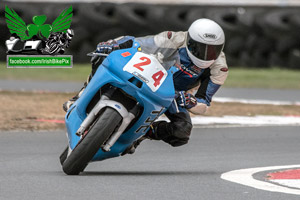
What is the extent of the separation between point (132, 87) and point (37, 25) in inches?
478

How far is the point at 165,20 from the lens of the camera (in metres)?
21.4

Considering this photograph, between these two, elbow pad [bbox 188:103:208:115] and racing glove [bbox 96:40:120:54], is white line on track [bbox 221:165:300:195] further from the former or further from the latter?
racing glove [bbox 96:40:120:54]

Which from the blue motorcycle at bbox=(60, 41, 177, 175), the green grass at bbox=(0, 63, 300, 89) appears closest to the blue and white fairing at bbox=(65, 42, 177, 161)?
the blue motorcycle at bbox=(60, 41, 177, 175)

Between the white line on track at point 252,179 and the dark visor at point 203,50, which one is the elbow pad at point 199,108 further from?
the white line on track at point 252,179

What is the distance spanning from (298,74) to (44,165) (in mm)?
15839

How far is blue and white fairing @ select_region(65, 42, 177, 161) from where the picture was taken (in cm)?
621

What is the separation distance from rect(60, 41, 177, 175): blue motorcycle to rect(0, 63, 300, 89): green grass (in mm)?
12435

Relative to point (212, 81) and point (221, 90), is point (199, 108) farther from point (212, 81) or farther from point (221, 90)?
point (221, 90)

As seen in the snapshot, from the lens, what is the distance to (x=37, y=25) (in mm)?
18000

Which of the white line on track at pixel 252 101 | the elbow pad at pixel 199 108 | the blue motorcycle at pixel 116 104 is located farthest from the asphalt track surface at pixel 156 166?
the white line on track at pixel 252 101

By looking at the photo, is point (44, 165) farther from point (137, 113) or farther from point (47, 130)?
point (47, 130)

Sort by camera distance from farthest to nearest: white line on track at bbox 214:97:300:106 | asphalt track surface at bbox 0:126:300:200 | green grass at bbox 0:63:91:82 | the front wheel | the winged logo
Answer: green grass at bbox 0:63:91:82 < the winged logo < white line on track at bbox 214:97:300:106 < the front wheel < asphalt track surface at bbox 0:126:300:200

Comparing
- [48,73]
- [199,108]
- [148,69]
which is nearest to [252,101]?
[199,108]

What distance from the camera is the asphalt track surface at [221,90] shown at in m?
16.1
